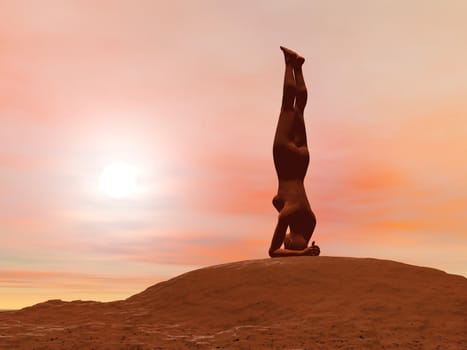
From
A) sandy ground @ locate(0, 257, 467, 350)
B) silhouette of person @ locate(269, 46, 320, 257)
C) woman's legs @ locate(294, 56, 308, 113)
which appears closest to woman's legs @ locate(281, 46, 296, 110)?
silhouette of person @ locate(269, 46, 320, 257)

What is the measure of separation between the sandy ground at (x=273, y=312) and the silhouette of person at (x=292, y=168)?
1.82m

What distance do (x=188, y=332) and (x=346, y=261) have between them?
6334mm

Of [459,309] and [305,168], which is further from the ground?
[305,168]

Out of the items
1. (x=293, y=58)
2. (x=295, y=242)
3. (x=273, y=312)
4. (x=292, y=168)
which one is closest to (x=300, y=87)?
(x=293, y=58)

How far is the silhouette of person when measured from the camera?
19.5m

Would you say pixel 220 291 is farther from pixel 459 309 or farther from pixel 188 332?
pixel 459 309

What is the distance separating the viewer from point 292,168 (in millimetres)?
20359

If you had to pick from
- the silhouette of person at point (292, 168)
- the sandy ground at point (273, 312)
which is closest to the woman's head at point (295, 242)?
the silhouette of person at point (292, 168)

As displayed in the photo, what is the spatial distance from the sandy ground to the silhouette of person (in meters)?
1.82

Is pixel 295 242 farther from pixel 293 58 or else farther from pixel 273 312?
pixel 293 58

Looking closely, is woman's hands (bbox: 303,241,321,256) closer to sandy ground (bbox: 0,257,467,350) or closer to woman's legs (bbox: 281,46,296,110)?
sandy ground (bbox: 0,257,467,350)

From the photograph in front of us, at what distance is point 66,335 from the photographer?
503 inches

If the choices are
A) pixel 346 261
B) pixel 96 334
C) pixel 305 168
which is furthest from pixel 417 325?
pixel 305 168

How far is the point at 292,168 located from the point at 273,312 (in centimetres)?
720
